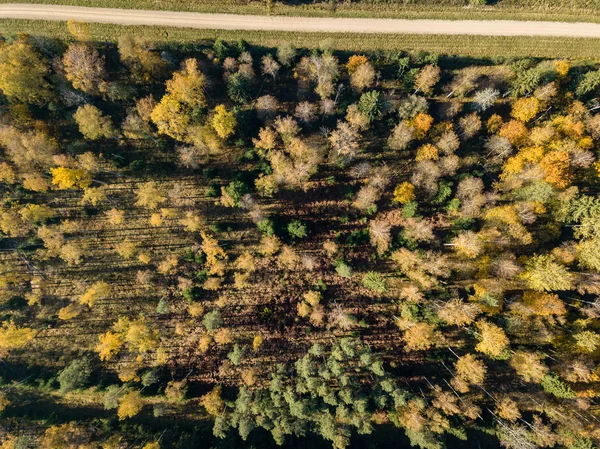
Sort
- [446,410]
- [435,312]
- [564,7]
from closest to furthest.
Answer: [446,410] < [435,312] < [564,7]

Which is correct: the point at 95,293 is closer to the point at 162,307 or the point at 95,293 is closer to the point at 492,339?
the point at 162,307

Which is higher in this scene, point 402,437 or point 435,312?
point 435,312

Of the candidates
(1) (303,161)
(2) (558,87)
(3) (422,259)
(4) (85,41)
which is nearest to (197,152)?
(1) (303,161)

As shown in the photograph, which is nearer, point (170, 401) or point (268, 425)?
point (268, 425)

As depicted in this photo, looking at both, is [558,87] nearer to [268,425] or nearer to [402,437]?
[402,437]

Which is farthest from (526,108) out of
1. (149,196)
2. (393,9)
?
(149,196)

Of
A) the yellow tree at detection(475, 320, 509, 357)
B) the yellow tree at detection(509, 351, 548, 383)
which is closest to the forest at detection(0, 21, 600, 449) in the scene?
the yellow tree at detection(509, 351, 548, 383)
